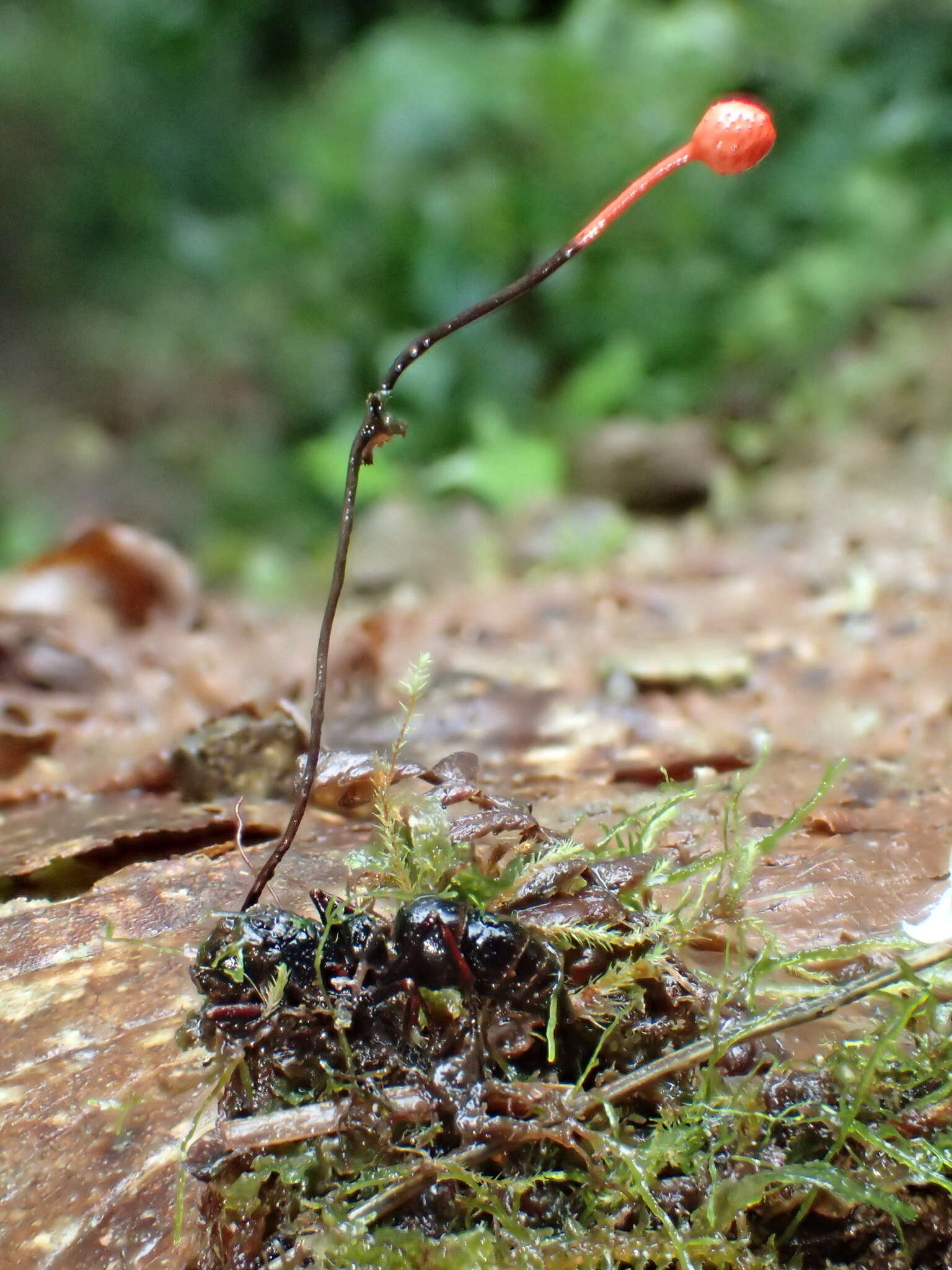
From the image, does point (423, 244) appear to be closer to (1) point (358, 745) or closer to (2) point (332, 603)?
(1) point (358, 745)

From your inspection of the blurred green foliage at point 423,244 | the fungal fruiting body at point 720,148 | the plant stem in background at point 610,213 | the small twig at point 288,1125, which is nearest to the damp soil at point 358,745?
the small twig at point 288,1125

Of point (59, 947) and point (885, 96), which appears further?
point (885, 96)

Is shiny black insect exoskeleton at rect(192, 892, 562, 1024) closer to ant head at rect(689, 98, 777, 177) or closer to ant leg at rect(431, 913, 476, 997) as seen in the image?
ant leg at rect(431, 913, 476, 997)

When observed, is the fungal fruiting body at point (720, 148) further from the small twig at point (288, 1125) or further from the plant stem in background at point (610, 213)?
the small twig at point (288, 1125)

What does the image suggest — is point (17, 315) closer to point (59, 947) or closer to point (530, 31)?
point (530, 31)

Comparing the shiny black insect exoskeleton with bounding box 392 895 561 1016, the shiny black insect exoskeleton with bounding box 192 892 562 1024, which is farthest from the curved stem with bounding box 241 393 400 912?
the shiny black insect exoskeleton with bounding box 392 895 561 1016

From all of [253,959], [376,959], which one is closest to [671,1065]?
[376,959]

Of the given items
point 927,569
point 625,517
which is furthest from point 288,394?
point 927,569
